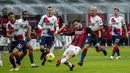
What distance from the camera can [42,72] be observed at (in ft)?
53.1

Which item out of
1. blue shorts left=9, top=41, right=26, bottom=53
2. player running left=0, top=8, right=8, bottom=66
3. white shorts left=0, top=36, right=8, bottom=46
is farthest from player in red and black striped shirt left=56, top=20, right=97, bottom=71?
white shorts left=0, top=36, right=8, bottom=46

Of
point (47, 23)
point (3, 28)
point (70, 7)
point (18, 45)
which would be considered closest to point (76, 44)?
point (18, 45)

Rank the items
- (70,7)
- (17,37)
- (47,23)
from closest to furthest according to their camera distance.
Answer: (17,37)
(47,23)
(70,7)

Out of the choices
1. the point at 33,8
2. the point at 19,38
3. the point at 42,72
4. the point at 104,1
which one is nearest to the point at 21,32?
the point at 19,38

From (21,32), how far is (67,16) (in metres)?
26.9

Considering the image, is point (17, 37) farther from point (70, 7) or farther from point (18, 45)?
point (70, 7)

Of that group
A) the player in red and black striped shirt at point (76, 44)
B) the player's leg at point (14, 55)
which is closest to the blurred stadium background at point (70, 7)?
the player's leg at point (14, 55)

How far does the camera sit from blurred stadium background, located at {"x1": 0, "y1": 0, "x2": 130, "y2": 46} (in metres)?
42.0

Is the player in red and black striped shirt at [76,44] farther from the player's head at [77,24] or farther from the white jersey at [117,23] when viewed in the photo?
the white jersey at [117,23]

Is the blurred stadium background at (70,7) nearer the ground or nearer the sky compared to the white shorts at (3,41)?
nearer the ground

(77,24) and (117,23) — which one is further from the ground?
(77,24)

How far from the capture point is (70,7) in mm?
43719

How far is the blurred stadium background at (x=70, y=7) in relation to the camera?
→ 41969mm

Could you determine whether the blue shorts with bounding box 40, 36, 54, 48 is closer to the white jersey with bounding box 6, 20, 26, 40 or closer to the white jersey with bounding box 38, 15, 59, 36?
the white jersey with bounding box 38, 15, 59, 36
